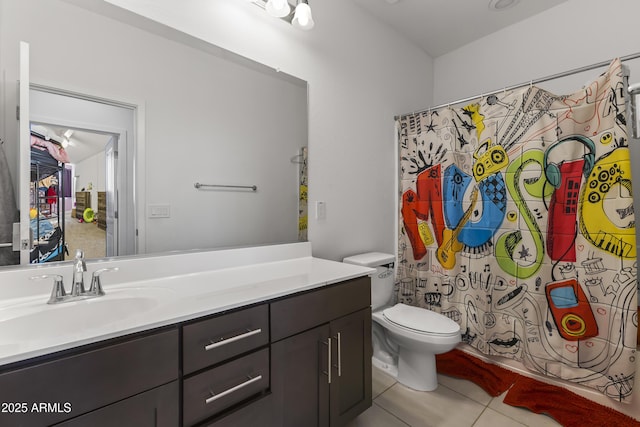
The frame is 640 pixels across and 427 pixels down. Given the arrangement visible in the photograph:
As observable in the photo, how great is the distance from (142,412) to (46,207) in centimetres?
84

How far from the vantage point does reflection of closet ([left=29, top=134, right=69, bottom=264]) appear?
0.99 metres

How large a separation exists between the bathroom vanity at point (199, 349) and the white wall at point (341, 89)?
663mm

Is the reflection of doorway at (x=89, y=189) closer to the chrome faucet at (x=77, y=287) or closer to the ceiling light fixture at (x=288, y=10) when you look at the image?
the chrome faucet at (x=77, y=287)

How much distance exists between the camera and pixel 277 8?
1.42 m

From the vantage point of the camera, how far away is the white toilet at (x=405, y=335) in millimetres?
1571

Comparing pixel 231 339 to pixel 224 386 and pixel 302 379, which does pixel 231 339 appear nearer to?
pixel 224 386

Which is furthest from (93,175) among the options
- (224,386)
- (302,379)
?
(302,379)

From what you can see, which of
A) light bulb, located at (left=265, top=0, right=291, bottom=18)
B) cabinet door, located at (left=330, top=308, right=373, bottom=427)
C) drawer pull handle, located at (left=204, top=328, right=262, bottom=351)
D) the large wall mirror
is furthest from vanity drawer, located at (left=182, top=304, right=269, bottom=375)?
light bulb, located at (left=265, top=0, right=291, bottom=18)

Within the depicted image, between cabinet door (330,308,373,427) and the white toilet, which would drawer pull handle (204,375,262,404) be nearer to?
cabinet door (330,308,373,427)

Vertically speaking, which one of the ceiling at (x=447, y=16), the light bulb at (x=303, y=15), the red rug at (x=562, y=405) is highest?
the ceiling at (x=447, y=16)

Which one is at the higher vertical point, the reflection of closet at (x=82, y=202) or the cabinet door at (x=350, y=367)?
the reflection of closet at (x=82, y=202)

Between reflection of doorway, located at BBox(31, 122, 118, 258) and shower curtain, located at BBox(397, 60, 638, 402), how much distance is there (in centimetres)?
197

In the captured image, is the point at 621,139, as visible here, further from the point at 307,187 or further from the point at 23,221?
the point at 23,221

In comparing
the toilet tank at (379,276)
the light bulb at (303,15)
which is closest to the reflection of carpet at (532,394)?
the toilet tank at (379,276)
